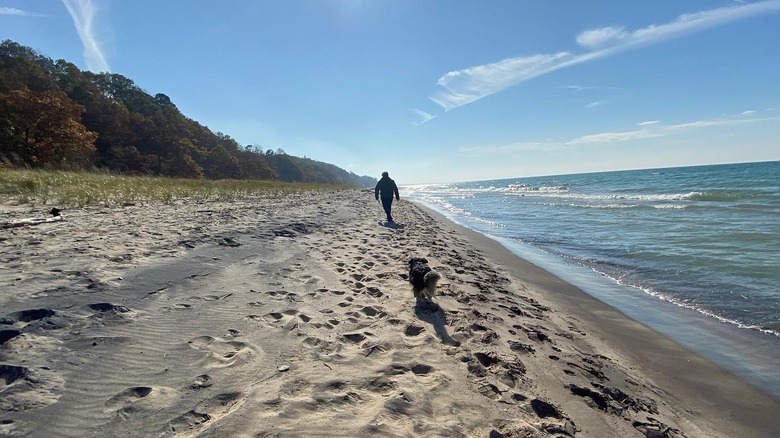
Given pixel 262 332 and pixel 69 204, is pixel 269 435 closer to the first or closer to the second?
pixel 262 332

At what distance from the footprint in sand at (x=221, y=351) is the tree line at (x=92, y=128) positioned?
1820cm

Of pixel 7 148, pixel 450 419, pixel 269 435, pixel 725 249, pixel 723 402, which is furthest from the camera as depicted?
pixel 7 148

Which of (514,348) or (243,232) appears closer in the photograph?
(514,348)

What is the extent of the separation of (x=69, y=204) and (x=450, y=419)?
41.0ft

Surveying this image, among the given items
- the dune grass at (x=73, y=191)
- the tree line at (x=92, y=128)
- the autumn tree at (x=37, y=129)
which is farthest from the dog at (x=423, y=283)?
the autumn tree at (x=37, y=129)

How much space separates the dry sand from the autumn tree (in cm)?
2330

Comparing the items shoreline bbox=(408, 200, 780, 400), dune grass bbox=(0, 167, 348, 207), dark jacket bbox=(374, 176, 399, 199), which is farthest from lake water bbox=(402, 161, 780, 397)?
dune grass bbox=(0, 167, 348, 207)

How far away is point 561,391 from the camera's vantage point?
3.09 metres

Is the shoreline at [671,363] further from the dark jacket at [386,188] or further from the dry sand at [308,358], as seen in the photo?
the dark jacket at [386,188]

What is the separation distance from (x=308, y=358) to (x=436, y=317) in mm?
1816

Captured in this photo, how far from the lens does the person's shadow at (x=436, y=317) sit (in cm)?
388

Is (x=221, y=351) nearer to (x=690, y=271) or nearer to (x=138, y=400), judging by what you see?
(x=138, y=400)

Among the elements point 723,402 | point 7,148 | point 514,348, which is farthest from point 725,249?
point 7,148

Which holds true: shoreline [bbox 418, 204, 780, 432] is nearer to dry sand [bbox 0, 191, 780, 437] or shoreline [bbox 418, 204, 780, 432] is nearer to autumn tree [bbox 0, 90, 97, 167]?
dry sand [bbox 0, 191, 780, 437]
